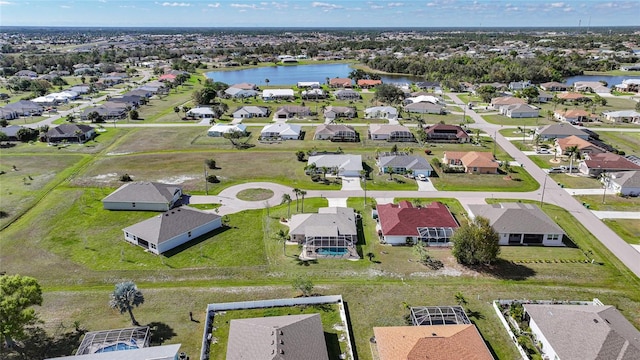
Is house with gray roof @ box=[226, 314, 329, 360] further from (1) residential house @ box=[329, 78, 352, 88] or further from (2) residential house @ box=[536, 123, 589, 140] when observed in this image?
(1) residential house @ box=[329, 78, 352, 88]

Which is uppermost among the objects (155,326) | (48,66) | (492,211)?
(48,66)

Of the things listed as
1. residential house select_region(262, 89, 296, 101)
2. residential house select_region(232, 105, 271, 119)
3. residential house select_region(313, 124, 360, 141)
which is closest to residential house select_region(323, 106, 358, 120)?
residential house select_region(232, 105, 271, 119)

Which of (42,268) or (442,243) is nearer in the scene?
(42,268)

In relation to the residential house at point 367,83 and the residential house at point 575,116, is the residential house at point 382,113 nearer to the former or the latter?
the residential house at point 575,116

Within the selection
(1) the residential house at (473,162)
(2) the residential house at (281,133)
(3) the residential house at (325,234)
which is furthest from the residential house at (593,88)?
(3) the residential house at (325,234)

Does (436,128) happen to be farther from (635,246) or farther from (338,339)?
(338,339)

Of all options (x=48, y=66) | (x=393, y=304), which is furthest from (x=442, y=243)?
(x=48, y=66)

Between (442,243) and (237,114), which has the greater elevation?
(237,114)

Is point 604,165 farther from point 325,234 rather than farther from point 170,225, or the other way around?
point 170,225
